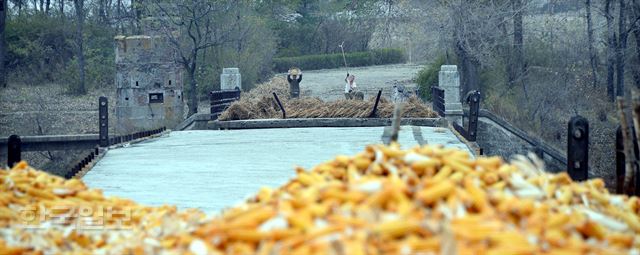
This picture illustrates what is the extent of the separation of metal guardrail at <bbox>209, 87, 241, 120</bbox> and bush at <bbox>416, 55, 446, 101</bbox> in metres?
13.1

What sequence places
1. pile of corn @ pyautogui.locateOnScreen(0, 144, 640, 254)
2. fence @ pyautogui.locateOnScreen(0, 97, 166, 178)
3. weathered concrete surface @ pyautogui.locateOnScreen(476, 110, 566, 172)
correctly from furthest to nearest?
weathered concrete surface @ pyautogui.locateOnScreen(476, 110, 566, 172) → fence @ pyautogui.locateOnScreen(0, 97, 166, 178) → pile of corn @ pyautogui.locateOnScreen(0, 144, 640, 254)

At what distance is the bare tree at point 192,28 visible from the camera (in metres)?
37.0

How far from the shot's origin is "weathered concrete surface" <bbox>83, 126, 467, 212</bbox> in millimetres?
10672

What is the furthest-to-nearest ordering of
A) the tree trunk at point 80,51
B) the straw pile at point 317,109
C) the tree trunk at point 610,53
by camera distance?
1. the tree trunk at point 80,51
2. the tree trunk at point 610,53
3. the straw pile at point 317,109

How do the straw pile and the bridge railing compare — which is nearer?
the straw pile

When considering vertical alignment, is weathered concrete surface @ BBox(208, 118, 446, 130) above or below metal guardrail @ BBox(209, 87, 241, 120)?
below

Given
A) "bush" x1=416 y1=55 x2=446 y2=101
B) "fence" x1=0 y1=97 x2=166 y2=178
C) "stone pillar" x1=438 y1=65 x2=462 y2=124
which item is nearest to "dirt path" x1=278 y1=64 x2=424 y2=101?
"bush" x1=416 y1=55 x2=446 y2=101

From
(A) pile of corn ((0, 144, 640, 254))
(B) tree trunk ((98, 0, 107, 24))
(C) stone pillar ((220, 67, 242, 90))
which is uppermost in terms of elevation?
(B) tree trunk ((98, 0, 107, 24))

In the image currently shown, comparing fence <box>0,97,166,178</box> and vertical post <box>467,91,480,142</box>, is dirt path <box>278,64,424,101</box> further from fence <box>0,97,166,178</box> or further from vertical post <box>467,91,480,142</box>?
vertical post <box>467,91,480,142</box>

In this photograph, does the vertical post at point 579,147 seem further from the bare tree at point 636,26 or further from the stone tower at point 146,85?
the stone tower at point 146,85

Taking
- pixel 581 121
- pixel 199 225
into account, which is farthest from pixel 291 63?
pixel 199 225

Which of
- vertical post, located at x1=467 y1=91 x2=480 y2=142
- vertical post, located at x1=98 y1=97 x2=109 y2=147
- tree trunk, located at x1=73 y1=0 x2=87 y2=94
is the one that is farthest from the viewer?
tree trunk, located at x1=73 y1=0 x2=87 y2=94

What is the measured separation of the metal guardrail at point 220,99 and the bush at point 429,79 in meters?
13.1

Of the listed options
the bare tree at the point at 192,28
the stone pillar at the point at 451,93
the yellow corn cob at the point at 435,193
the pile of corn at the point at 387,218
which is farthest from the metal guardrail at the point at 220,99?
the yellow corn cob at the point at 435,193
